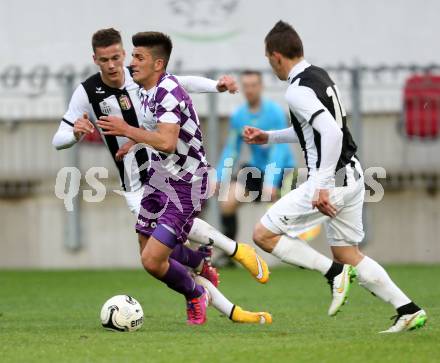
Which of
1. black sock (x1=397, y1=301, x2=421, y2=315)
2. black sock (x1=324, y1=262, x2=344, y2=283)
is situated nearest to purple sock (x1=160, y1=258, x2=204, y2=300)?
black sock (x1=324, y1=262, x2=344, y2=283)

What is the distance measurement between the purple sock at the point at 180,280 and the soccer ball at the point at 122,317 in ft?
1.04

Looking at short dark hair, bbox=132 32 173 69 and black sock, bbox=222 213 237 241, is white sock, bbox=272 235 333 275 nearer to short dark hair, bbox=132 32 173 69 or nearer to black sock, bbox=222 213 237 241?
short dark hair, bbox=132 32 173 69

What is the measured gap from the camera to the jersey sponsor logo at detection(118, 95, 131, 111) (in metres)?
9.60

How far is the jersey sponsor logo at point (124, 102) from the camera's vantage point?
960cm

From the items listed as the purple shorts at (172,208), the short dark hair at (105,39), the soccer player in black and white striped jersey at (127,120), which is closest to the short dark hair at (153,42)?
the soccer player in black and white striped jersey at (127,120)

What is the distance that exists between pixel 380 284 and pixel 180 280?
1495 millimetres

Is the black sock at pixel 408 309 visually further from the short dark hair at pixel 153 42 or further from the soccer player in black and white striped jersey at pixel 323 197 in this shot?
the short dark hair at pixel 153 42

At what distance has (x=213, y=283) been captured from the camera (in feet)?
30.2

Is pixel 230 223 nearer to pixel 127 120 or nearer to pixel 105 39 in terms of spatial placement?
pixel 127 120

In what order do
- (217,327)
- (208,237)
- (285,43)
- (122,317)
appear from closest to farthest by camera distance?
(285,43), (122,317), (217,327), (208,237)

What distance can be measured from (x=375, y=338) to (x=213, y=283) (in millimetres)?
1956

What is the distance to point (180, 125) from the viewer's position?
337 inches

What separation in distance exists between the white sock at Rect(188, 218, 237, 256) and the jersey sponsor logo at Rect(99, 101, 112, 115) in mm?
1226

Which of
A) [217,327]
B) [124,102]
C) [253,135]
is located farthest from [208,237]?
[124,102]
